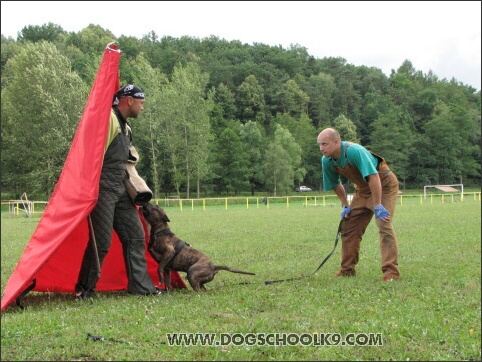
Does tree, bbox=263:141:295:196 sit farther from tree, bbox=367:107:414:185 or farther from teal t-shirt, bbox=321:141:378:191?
teal t-shirt, bbox=321:141:378:191

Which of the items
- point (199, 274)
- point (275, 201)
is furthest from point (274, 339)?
point (275, 201)

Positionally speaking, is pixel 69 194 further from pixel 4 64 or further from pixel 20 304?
pixel 4 64

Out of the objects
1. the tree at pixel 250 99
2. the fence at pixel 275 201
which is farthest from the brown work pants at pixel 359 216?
the fence at pixel 275 201

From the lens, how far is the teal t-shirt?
22.7 ft

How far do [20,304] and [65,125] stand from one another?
2233 cm

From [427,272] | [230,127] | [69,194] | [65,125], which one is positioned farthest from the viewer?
[230,127]

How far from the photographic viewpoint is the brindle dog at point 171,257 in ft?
21.3

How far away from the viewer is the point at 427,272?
771cm

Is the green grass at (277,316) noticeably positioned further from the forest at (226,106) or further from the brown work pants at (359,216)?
the forest at (226,106)

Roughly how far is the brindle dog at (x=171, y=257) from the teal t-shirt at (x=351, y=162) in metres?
2.04

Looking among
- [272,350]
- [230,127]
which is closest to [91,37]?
[272,350]

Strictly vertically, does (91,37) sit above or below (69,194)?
above

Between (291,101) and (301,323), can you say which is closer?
(301,323)

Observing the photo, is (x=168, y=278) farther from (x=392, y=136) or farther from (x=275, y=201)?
(x=275, y=201)
